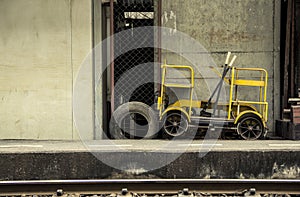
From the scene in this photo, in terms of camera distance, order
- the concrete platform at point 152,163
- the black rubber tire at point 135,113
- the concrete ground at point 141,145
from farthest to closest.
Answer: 1. the black rubber tire at point 135,113
2. the concrete ground at point 141,145
3. the concrete platform at point 152,163

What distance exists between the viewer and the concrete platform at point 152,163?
7.05 metres

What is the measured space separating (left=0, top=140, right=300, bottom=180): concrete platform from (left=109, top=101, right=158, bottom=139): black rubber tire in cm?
149

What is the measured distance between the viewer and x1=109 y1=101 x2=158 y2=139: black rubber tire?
869 centimetres

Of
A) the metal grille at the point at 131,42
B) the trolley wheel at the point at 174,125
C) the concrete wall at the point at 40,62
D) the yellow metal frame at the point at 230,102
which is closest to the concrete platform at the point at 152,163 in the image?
the trolley wheel at the point at 174,125

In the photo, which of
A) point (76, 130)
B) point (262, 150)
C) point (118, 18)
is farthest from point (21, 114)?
point (262, 150)

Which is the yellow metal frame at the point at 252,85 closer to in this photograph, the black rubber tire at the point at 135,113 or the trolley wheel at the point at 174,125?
the trolley wheel at the point at 174,125

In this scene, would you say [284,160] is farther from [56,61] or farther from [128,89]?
[56,61]

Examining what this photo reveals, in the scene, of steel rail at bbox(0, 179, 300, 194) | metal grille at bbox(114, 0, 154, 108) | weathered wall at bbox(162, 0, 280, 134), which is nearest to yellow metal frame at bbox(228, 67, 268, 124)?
weathered wall at bbox(162, 0, 280, 134)

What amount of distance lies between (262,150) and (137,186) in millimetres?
2122

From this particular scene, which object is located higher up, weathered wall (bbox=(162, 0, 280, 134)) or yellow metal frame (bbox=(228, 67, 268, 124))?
weathered wall (bbox=(162, 0, 280, 134))

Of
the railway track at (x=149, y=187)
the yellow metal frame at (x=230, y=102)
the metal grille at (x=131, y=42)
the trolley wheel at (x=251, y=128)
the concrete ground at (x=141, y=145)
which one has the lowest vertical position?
the railway track at (x=149, y=187)

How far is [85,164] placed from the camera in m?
7.17

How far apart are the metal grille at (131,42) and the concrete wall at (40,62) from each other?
66 cm

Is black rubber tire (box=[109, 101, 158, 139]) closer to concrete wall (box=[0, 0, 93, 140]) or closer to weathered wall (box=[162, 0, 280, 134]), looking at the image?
concrete wall (box=[0, 0, 93, 140])
